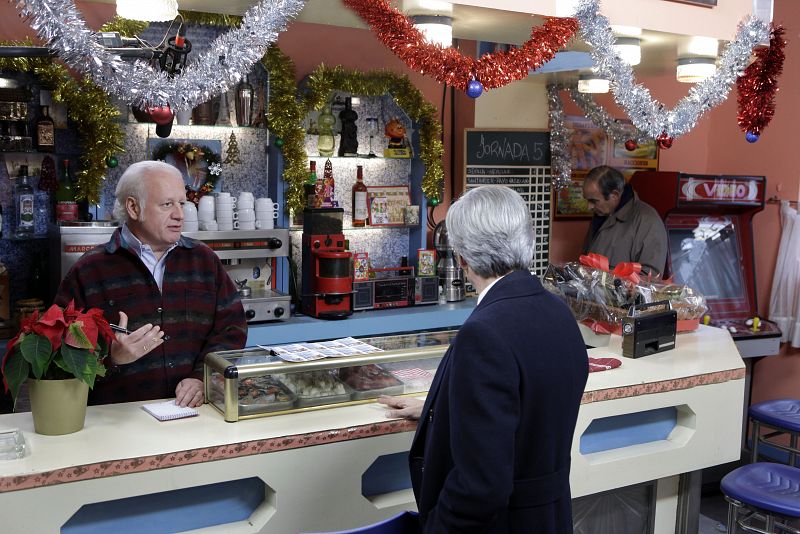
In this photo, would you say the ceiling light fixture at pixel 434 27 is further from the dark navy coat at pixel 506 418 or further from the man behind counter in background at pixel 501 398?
the dark navy coat at pixel 506 418

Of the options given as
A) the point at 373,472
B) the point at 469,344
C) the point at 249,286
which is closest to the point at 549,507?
the point at 469,344

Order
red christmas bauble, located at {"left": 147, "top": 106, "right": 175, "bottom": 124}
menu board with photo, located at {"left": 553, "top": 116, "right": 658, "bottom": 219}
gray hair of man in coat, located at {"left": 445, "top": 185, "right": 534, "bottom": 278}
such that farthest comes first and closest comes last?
1. menu board with photo, located at {"left": 553, "top": 116, "right": 658, "bottom": 219}
2. red christmas bauble, located at {"left": 147, "top": 106, "right": 175, "bottom": 124}
3. gray hair of man in coat, located at {"left": 445, "top": 185, "right": 534, "bottom": 278}

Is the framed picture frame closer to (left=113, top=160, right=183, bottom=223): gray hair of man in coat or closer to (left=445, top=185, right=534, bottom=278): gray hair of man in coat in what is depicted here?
(left=113, top=160, right=183, bottom=223): gray hair of man in coat

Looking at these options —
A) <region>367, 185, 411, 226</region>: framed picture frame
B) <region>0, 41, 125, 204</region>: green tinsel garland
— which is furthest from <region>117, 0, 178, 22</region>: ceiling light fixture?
<region>367, 185, 411, 226</region>: framed picture frame

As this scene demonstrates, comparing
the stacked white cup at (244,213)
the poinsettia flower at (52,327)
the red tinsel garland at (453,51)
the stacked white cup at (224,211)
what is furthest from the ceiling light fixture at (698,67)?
the poinsettia flower at (52,327)

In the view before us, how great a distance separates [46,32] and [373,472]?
1.89m

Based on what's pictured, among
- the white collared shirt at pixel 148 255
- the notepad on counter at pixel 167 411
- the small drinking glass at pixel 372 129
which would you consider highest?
the small drinking glass at pixel 372 129

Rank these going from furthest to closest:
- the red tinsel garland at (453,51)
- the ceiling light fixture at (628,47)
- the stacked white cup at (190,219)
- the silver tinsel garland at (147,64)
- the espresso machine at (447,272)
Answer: the espresso machine at (447,272)
the stacked white cup at (190,219)
the ceiling light fixture at (628,47)
the red tinsel garland at (453,51)
the silver tinsel garland at (147,64)

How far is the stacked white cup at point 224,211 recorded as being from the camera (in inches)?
199

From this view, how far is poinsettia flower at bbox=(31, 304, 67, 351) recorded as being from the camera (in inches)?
91.0

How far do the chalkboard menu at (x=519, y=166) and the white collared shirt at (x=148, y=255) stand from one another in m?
3.21

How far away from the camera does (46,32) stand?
2.95m

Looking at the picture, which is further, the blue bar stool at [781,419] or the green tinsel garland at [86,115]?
the green tinsel garland at [86,115]

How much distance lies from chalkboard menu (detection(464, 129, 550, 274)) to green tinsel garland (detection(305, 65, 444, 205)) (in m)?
0.31
